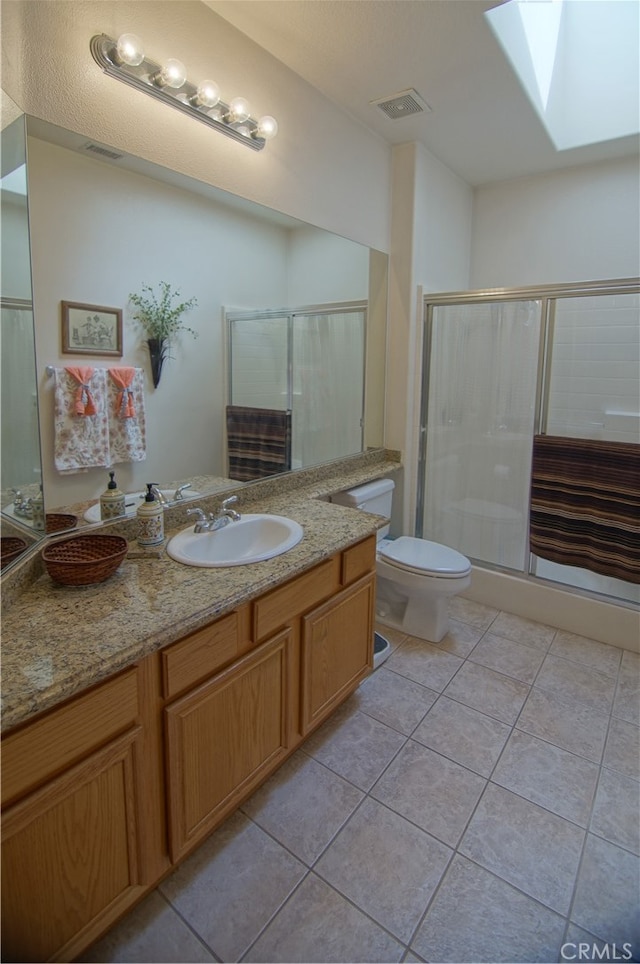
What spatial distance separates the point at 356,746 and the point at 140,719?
3.35 ft

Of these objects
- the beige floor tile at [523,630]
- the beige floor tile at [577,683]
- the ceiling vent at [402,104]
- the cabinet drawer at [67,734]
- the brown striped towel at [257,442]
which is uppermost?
the ceiling vent at [402,104]

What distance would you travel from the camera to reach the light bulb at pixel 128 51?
1.42 metres

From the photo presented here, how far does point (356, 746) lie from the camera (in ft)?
6.19

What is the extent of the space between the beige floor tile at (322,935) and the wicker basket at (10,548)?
3.79 ft

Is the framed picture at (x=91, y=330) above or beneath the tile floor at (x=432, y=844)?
above

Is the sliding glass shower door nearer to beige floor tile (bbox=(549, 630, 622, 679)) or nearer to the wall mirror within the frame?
beige floor tile (bbox=(549, 630, 622, 679))

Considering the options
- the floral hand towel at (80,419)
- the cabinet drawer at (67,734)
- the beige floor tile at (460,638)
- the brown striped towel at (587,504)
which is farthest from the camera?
the beige floor tile at (460,638)

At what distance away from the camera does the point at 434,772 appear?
1774 millimetres

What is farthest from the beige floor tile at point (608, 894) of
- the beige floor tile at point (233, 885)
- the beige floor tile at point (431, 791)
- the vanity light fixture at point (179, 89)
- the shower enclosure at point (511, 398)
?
the vanity light fixture at point (179, 89)

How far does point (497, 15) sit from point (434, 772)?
2.79 meters

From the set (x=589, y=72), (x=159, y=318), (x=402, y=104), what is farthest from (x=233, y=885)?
(x=589, y=72)

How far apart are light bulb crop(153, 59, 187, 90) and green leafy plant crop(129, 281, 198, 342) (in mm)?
579

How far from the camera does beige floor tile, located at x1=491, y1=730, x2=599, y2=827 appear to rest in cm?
165

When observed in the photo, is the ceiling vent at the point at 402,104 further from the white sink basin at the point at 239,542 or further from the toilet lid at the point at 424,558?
the toilet lid at the point at 424,558
